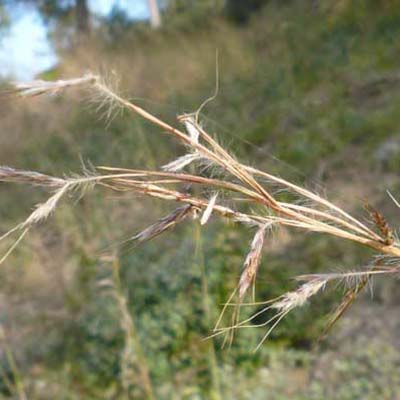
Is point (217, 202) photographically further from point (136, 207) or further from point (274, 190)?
point (136, 207)

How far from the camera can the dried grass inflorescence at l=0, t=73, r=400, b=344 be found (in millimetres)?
549

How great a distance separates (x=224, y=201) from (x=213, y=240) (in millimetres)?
2649

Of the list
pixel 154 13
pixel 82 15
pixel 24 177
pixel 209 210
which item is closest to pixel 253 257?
pixel 209 210

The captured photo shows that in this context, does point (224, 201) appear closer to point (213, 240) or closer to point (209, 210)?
point (209, 210)

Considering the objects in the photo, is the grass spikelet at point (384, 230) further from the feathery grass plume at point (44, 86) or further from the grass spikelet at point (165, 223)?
the feathery grass plume at point (44, 86)

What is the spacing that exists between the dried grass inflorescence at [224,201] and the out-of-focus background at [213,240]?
3.5 inches

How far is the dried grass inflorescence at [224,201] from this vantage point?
55cm

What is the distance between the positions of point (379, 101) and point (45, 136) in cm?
A: 392

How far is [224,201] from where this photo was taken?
0.58 metres

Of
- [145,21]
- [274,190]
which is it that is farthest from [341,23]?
[145,21]

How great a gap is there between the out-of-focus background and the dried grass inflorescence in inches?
3.5

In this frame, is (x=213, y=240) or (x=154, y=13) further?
(x=154, y=13)

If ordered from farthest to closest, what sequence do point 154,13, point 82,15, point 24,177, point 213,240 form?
point 154,13 < point 82,15 < point 213,240 < point 24,177

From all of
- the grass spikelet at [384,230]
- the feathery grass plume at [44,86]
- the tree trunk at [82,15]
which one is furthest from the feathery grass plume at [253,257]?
the tree trunk at [82,15]
